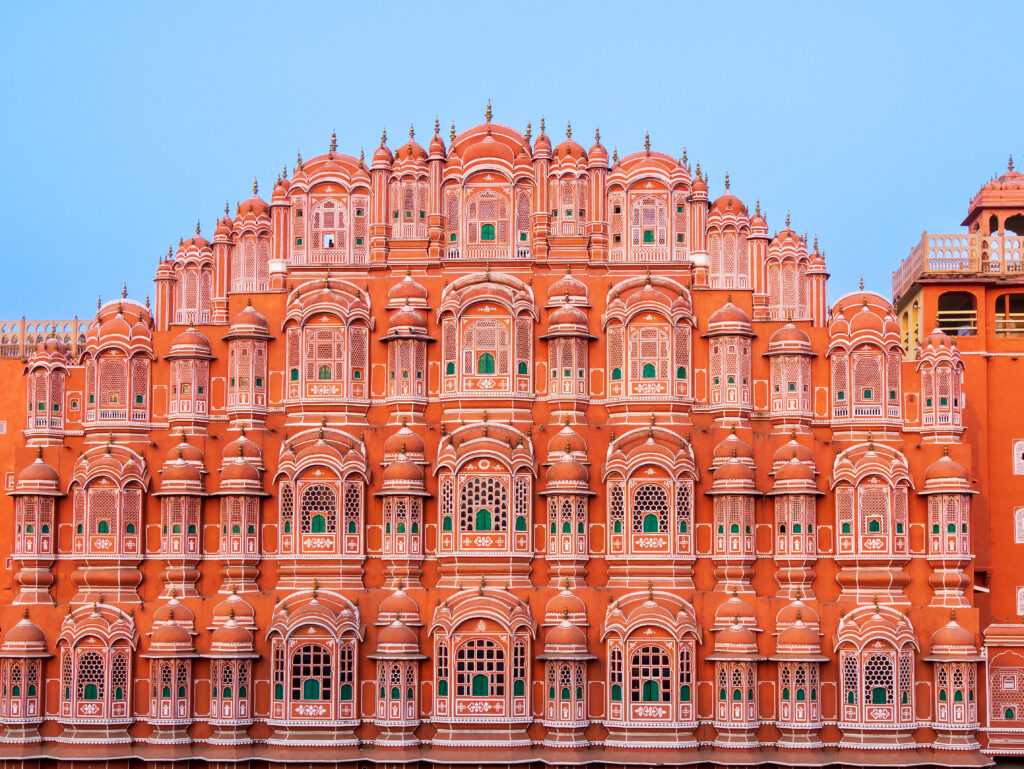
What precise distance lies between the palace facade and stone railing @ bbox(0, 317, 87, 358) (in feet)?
34.2

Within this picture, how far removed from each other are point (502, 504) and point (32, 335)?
21.7m

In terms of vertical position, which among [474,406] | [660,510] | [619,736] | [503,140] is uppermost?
[503,140]

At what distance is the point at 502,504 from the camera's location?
136 feet

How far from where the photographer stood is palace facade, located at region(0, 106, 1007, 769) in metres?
40.5

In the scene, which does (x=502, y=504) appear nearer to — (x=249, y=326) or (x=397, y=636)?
(x=397, y=636)

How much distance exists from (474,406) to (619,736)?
9853mm

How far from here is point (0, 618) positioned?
43.8 meters

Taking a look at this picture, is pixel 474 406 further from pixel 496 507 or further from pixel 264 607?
pixel 264 607

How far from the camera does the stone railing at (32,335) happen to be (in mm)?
53781

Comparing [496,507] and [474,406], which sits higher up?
[474,406]

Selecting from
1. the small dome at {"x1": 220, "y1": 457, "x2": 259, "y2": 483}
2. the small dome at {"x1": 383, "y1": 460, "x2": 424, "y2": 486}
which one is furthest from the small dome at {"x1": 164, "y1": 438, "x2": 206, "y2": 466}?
the small dome at {"x1": 383, "y1": 460, "x2": 424, "y2": 486}

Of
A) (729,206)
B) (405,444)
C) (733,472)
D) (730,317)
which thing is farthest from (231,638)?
(729,206)

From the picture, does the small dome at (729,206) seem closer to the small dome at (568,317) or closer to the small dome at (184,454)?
the small dome at (568,317)

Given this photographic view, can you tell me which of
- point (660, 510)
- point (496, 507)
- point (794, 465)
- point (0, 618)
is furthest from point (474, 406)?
point (0, 618)
